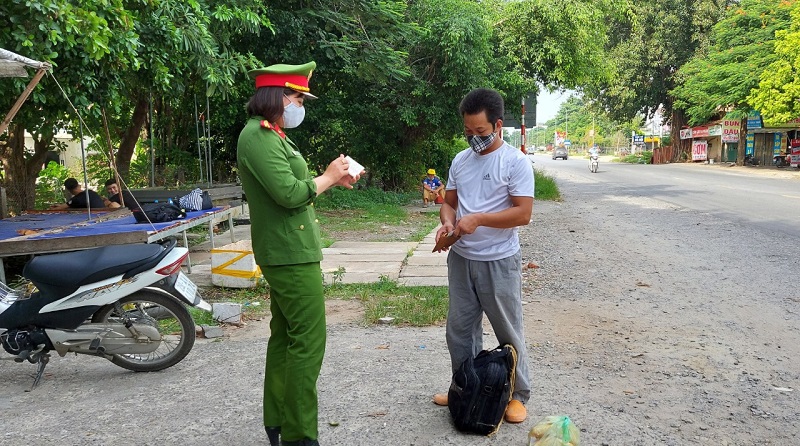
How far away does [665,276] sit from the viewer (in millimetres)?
6914

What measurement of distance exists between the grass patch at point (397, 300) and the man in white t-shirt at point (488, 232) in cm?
193

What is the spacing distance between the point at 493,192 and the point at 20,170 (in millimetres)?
10852

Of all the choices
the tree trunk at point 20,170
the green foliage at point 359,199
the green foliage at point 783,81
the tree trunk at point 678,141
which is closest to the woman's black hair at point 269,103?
the tree trunk at point 20,170

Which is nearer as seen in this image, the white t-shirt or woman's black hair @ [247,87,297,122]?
woman's black hair @ [247,87,297,122]

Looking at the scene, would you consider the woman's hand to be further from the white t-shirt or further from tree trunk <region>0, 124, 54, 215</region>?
tree trunk <region>0, 124, 54, 215</region>

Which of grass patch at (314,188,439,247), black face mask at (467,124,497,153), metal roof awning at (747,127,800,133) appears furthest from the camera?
metal roof awning at (747,127,800,133)

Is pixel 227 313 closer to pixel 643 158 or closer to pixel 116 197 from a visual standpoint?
pixel 116 197

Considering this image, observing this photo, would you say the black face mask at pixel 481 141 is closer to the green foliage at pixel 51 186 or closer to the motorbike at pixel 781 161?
the green foliage at pixel 51 186

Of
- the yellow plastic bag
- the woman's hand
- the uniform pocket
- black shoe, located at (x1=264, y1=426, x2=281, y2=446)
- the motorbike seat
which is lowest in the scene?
black shoe, located at (x1=264, y1=426, x2=281, y2=446)

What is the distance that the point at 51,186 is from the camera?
15.6m

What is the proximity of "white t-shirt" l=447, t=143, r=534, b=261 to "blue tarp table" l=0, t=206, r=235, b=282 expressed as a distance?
3.86 meters

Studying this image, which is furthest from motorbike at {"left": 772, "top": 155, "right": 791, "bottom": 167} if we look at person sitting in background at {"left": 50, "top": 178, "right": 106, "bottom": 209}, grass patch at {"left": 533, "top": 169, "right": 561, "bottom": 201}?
person sitting in background at {"left": 50, "top": 178, "right": 106, "bottom": 209}

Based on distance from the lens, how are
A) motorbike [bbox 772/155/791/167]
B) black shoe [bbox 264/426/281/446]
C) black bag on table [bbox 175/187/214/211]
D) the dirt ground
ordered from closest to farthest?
black shoe [bbox 264/426/281/446], the dirt ground, black bag on table [bbox 175/187/214/211], motorbike [bbox 772/155/791/167]

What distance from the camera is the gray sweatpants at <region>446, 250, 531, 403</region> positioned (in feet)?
10.3
